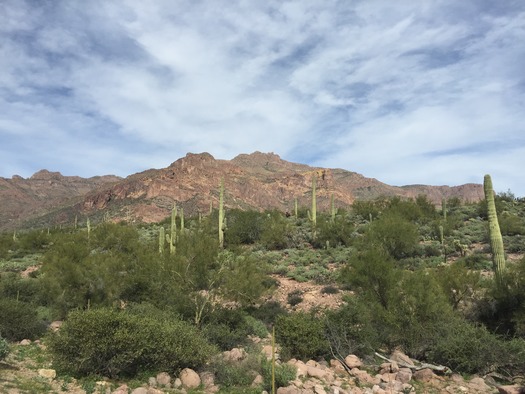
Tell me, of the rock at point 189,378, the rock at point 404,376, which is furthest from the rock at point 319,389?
the rock at point 189,378

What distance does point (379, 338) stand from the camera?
13094mm

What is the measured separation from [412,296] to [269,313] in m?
5.61

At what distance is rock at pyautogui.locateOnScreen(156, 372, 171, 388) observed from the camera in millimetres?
9820

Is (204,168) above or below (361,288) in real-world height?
above

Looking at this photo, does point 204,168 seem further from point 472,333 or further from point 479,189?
point 479,189

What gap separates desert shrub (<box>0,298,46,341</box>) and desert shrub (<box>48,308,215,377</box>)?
4.41m

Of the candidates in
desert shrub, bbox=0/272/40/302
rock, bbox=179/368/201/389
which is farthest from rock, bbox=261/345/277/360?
desert shrub, bbox=0/272/40/302

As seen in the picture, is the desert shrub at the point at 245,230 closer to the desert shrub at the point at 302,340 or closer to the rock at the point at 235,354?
the desert shrub at the point at 302,340

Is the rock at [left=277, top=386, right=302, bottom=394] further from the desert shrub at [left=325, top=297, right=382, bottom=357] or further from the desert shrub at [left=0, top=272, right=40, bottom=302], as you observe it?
the desert shrub at [left=0, top=272, right=40, bottom=302]

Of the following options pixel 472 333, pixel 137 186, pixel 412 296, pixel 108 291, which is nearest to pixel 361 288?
pixel 412 296

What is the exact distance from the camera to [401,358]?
38.8 feet

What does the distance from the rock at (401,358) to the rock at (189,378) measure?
5379 mm

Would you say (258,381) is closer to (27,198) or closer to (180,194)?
(180,194)

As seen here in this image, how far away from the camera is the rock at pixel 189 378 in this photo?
32.7 feet
